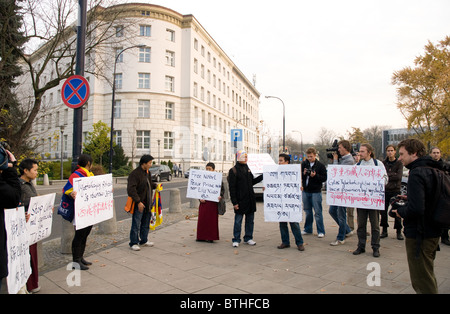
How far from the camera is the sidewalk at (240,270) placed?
448 cm

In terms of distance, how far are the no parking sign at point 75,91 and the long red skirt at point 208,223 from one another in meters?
3.43

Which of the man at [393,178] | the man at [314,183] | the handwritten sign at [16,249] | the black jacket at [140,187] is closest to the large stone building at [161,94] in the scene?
the black jacket at [140,187]

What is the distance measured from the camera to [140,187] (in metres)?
6.70

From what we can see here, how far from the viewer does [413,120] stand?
31.8 m

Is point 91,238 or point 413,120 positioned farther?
point 413,120

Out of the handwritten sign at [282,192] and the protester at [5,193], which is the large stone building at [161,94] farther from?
the protester at [5,193]

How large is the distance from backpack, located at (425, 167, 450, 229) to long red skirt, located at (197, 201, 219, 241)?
4732 millimetres

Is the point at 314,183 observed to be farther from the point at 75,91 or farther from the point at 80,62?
the point at 80,62

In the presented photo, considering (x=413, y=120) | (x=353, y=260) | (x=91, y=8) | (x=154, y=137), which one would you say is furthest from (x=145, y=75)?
(x=353, y=260)

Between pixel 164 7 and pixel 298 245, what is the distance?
46.5 m

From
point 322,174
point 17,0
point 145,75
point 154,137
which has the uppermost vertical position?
point 145,75

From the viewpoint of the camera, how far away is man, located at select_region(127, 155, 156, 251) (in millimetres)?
6531

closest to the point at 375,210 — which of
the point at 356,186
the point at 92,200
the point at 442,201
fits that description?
the point at 356,186

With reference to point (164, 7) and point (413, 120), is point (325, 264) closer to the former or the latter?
point (413, 120)
